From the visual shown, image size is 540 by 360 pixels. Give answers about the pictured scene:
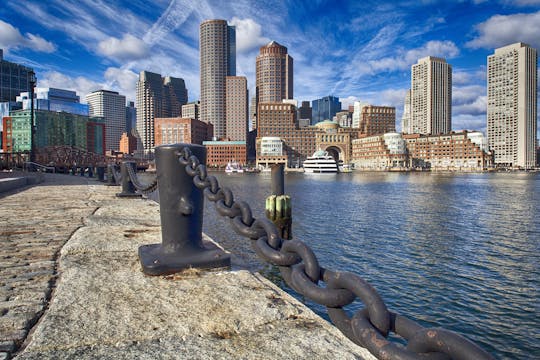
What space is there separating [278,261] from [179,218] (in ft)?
7.80

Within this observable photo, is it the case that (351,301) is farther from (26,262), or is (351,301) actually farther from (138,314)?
(26,262)

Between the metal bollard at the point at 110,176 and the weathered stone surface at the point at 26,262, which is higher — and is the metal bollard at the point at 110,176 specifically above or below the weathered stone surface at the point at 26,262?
above

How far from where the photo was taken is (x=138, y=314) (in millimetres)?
2922

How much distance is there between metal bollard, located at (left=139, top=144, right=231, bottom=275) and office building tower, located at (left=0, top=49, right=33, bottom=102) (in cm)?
21306

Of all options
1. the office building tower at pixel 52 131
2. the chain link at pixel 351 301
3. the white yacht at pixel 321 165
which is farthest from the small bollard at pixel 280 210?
the office building tower at pixel 52 131

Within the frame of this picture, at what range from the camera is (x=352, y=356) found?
2.30 metres

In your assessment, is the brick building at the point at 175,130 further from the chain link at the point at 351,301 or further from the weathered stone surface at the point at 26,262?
the chain link at the point at 351,301

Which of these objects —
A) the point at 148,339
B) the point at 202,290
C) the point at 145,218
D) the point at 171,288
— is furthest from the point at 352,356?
the point at 145,218

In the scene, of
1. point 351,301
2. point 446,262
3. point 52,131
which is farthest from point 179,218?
point 52,131

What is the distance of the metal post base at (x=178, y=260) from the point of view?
3912mm

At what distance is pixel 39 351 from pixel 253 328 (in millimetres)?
1384

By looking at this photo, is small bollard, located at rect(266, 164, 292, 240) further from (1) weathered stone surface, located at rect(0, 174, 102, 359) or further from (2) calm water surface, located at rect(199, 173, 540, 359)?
(1) weathered stone surface, located at rect(0, 174, 102, 359)

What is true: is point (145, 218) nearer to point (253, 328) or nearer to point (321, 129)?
point (253, 328)

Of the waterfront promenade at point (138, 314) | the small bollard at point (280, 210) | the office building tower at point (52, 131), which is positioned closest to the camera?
the waterfront promenade at point (138, 314)
